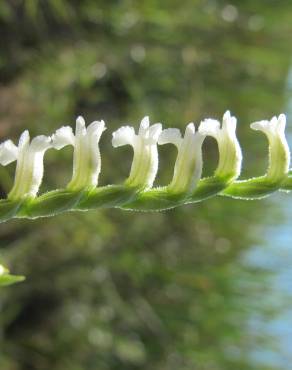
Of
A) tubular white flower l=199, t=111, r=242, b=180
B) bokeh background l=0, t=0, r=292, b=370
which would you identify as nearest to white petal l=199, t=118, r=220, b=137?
tubular white flower l=199, t=111, r=242, b=180

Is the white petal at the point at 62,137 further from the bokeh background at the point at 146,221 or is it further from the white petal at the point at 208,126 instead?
the bokeh background at the point at 146,221

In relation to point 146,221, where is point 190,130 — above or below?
above

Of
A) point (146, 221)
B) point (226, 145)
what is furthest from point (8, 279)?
point (146, 221)

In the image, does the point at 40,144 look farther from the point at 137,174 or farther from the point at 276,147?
the point at 276,147

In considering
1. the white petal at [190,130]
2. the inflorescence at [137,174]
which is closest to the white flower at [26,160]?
the inflorescence at [137,174]

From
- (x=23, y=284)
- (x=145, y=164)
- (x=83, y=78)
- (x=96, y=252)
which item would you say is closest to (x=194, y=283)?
(x=96, y=252)
